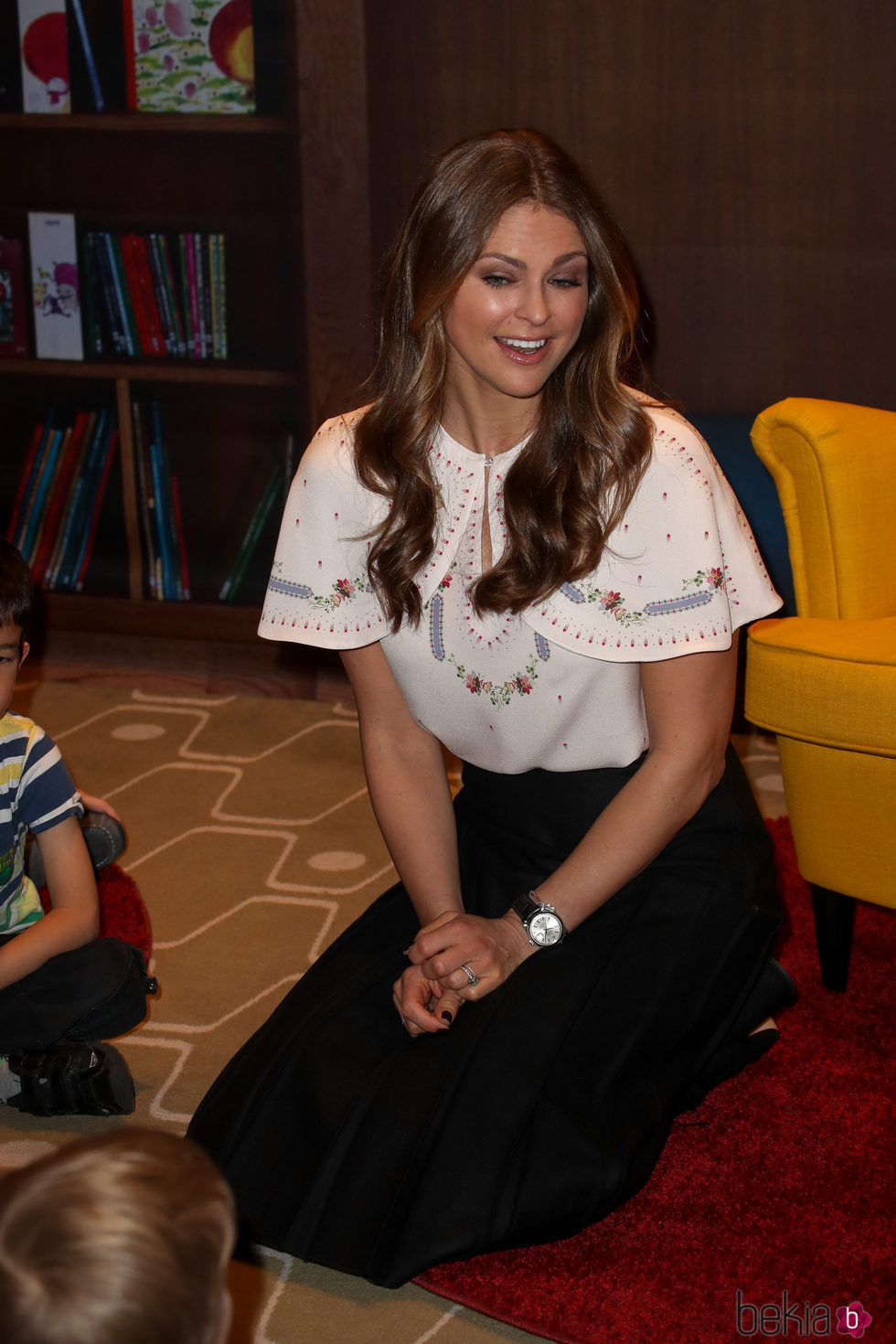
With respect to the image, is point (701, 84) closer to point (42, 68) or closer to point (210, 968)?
point (42, 68)

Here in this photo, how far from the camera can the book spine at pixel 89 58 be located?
2801mm

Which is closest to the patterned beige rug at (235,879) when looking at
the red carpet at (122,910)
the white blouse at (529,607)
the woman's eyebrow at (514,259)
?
the red carpet at (122,910)

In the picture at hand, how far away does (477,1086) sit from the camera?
1345 millimetres

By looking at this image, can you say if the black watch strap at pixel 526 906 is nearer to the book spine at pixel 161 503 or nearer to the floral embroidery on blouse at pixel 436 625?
the floral embroidery on blouse at pixel 436 625

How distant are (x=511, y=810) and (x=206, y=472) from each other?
1.73m

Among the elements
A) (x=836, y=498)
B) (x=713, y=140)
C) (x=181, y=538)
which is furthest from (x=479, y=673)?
(x=181, y=538)

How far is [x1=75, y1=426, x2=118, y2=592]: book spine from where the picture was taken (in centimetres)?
308

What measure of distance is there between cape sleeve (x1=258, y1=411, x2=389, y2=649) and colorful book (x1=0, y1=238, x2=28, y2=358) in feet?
5.84

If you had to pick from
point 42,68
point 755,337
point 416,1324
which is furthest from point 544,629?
point 42,68

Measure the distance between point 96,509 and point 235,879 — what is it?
1.25 m

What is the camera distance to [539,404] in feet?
4.87

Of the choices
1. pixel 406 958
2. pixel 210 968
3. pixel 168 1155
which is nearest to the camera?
pixel 168 1155

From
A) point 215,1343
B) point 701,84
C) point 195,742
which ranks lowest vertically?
point 195,742

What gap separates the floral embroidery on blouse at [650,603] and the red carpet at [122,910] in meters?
0.92
